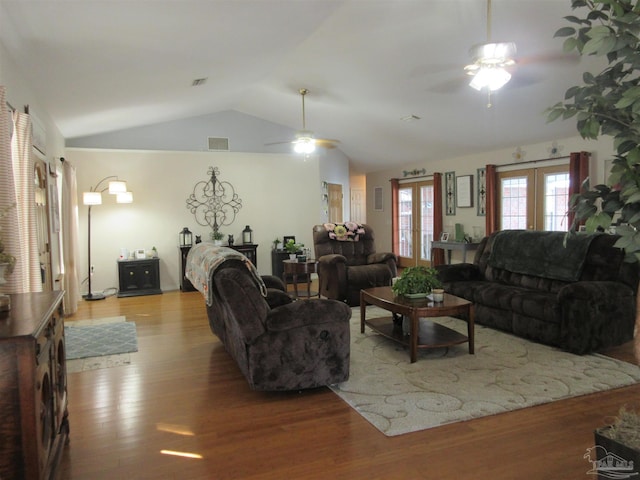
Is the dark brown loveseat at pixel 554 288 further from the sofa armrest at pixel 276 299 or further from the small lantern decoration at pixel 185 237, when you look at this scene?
the small lantern decoration at pixel 185 237

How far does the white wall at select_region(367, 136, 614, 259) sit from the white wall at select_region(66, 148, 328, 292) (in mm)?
2318

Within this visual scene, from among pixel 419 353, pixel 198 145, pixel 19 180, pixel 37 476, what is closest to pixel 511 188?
pixel 419 353

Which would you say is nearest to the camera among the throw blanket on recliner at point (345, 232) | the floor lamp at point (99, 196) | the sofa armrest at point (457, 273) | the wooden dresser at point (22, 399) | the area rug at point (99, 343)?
the wooden dresser at point (22, 399)

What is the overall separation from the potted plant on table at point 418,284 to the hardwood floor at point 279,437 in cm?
134

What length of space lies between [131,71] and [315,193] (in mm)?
5028

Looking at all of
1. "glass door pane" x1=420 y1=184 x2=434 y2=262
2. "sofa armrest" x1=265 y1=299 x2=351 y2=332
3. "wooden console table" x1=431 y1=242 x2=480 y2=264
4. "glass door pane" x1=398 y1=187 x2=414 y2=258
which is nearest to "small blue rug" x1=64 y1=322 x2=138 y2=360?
"sofa armrest" x1=265 y1=299 x2=351 y2=332

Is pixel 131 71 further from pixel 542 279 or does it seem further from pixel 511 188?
pixel 511 188

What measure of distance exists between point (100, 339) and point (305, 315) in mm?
2779

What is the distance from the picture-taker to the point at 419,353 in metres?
4.02

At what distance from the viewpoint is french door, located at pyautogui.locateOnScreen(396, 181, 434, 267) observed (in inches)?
370

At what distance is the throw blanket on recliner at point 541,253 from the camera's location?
14.6 feet

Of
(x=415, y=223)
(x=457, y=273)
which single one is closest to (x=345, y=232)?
(x=457, y=273)

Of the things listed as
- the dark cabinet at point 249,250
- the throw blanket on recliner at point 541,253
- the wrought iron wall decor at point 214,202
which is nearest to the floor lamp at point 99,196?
the wrought iron wall decor at point 214,202

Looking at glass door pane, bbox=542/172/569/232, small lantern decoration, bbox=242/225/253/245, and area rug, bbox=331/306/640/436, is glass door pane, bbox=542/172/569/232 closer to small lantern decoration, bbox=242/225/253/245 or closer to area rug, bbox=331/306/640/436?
area rug, bbox=331/306/640/436
